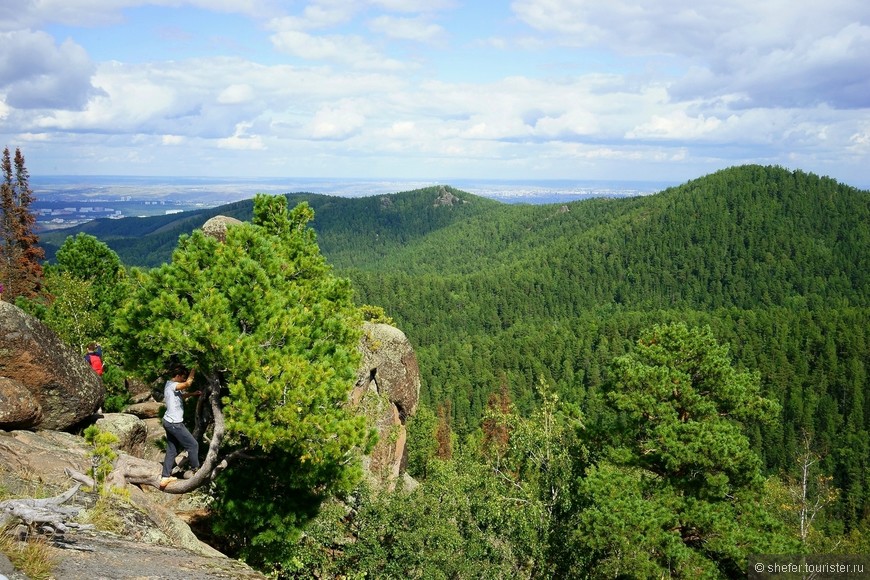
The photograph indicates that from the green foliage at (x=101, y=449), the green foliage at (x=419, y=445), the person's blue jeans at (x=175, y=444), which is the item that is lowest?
the green foliage at (x=419, y=445)

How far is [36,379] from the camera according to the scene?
15.4 meters

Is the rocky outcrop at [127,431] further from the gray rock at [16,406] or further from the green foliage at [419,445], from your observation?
the green foliage at [419,445]

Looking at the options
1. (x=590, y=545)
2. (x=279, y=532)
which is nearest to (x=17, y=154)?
(x=279, y=532)

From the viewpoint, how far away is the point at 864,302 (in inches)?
7052

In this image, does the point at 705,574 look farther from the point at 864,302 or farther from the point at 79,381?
the point at 864,302

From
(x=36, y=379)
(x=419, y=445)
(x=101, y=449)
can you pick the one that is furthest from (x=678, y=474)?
(x=419, y=445)

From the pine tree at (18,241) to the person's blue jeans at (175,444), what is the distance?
3691 cm

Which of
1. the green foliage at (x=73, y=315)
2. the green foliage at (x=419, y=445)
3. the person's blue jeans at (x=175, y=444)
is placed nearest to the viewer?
the person's blue jeans at (x=175, y=444)

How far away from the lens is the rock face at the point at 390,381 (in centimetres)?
2766

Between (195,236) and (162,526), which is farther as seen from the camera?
(195,236)

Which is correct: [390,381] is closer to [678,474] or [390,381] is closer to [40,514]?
[678,474]

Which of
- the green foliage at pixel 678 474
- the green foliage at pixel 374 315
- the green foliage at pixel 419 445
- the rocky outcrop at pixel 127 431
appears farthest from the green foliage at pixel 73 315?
the green foliage at pixel 419 445

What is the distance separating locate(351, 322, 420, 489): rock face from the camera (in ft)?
90.7

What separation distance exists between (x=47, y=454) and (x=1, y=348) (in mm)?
3325
